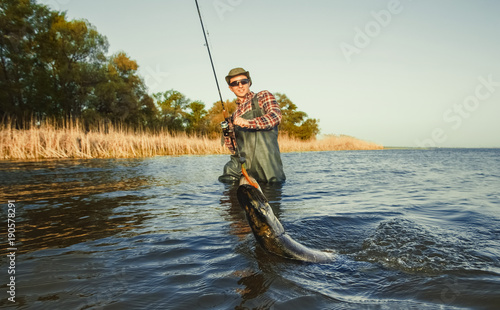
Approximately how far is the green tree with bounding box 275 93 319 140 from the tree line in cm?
2167

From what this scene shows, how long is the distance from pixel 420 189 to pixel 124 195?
18.7 ft

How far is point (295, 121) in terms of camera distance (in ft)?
172

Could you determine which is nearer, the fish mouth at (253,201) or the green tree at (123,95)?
the fish mouth at (253,201)

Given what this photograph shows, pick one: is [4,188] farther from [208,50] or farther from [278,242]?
[278,242]

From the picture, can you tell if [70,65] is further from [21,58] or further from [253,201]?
[253,201]

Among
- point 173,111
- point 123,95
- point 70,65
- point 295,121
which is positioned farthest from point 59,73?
point 295,121

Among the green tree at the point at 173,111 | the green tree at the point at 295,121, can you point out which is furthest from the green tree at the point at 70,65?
the green tree at the point at 295,121

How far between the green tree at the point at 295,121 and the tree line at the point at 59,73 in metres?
21.7

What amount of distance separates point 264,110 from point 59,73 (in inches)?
1370

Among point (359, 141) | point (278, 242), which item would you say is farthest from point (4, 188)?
point (359, 141)

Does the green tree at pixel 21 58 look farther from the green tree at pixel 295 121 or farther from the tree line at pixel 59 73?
the green tree at pixel 295 121

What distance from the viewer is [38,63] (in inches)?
1319

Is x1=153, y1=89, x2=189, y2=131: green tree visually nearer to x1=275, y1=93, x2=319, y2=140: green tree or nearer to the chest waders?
x1=275, y1=93, x2=319, y2=140: green tree

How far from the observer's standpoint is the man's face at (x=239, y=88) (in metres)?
5.95
